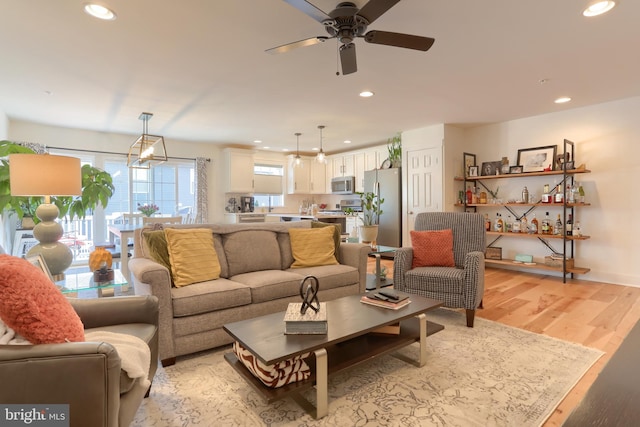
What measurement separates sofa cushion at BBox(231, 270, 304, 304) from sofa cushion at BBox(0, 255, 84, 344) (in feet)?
4.71

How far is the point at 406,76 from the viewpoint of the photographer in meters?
3.39

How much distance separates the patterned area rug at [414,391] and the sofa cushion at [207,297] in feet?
1.22

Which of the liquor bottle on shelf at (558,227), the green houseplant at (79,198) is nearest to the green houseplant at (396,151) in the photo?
the liquor bottle on shelf at (558,227)

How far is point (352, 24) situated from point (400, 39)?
A: 32cm

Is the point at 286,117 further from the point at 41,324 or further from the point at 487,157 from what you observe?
the point at 41,324

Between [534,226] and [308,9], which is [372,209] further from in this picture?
[308,9]

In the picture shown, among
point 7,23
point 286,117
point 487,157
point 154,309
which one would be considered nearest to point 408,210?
point 487,157

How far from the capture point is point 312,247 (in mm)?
3348

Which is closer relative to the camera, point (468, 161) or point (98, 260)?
point (98, 260)

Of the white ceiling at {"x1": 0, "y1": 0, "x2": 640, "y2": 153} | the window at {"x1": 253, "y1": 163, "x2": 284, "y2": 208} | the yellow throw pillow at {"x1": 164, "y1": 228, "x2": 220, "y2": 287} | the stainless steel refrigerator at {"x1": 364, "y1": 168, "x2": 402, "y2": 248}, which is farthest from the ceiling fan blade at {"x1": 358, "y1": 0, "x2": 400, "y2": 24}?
the window at {"x1": 253, "y1": 163, "x2": 284, "y2": 208}

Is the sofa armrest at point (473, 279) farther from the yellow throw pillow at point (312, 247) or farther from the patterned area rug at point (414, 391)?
the yellow throw pillow at point (312, 247)

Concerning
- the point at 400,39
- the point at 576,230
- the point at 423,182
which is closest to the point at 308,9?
the point at 400,39

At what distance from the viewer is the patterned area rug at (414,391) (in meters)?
1.69

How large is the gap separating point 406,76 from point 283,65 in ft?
4.22
